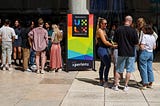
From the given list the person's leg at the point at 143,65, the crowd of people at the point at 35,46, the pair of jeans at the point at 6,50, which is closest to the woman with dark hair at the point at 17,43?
the crowd of people at the point at 35,46

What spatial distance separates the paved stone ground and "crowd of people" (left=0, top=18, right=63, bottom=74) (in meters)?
0.79

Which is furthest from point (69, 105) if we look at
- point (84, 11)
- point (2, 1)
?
point (2, 1)

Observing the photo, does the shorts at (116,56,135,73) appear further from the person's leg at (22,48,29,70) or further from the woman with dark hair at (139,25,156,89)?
the person's leg at (22,48,29,70)

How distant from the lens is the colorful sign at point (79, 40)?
13258mm

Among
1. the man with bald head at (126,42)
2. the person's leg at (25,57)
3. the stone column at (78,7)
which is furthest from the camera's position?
the stone column at (78,7)

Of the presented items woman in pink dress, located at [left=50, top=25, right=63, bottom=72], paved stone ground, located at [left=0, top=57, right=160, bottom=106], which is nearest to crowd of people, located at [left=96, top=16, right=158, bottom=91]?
paved stone ground, located at [left=0, top=57, right=160, bottom=106]

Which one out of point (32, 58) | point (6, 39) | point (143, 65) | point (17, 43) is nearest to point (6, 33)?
point (6, 39)

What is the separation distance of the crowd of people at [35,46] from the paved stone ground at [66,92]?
0.79m

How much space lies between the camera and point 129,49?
32.1ft

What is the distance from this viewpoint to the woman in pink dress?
1320 cm

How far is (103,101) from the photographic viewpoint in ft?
28.8

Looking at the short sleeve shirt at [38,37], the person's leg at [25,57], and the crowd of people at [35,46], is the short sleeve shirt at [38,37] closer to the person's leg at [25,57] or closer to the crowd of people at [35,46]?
the crowd of people at [35,46]

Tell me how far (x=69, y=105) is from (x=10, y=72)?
17.1 ft

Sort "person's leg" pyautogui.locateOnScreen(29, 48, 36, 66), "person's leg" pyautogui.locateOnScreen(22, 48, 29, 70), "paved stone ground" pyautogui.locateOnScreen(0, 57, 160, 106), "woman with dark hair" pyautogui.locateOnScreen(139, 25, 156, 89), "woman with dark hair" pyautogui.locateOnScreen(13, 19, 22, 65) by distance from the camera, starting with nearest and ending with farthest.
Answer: "paved stone ground" pyautogui.locateOnScreen(0, 57, 160, 106)
"woman with dark hair" pyautogui.locateOnScreen(139, 25, 156, 89)
"person's leg" pyautogui.locateOnScreen(22, 48, 29, 70)
"person's leg" pyautogui.locateOnScreen(29, 48, 36, 66)
"woman with dark hair" pyautogui.locateOnScreen(13, 19, 22, 65)
